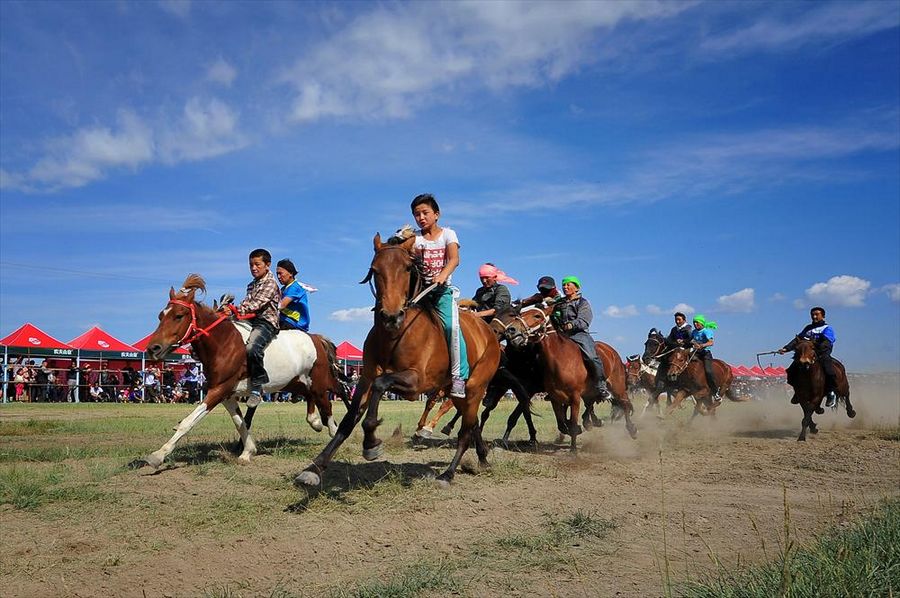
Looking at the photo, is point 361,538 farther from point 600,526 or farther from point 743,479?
point 743,479

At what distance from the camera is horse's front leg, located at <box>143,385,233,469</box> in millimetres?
8422

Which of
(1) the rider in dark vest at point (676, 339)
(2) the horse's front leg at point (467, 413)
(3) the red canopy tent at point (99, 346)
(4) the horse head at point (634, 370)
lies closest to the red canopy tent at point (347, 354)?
(3) the red canopy tent at point (99, 346)

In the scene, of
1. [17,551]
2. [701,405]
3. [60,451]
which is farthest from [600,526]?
[701,405]

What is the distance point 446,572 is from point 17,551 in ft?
10.7

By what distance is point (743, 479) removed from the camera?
29.1 feet

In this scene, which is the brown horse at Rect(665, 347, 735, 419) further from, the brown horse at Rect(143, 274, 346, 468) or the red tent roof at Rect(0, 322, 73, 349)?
the red tent roof at Rect(0, 322, 73, 349)

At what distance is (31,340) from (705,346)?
24.1 meters

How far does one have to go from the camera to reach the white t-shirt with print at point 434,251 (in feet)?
25.0

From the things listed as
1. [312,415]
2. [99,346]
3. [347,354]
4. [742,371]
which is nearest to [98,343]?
[99,346]

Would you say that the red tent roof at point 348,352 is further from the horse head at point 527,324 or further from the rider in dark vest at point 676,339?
the horse head at point 527,324

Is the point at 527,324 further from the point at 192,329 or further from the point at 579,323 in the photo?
the point at 192,329

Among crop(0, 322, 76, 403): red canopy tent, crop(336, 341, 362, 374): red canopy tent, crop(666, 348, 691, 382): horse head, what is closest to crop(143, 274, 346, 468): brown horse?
crop(666, 348, 691, 382): horse head

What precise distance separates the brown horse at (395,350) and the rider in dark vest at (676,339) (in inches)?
480

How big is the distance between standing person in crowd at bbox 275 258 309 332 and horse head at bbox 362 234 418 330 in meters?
4.50
